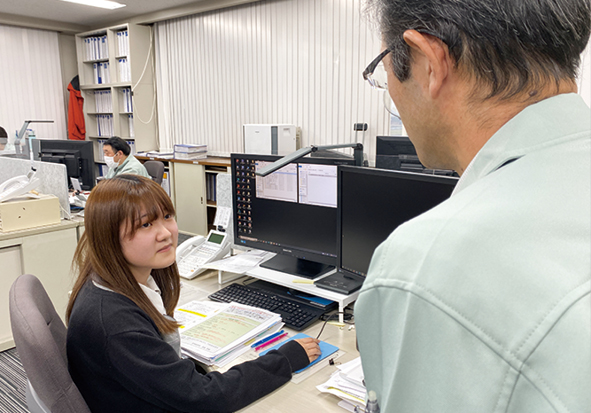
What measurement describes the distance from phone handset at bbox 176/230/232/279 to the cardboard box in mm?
1271

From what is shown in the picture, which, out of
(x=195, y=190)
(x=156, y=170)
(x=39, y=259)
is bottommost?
(x=39, y=259)

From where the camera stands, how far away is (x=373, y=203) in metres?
1.38

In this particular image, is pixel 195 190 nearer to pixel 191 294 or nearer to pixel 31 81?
pixel 31 81

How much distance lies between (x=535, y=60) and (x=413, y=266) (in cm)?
27

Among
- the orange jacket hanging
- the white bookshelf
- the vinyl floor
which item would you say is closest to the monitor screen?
the vinyl floor

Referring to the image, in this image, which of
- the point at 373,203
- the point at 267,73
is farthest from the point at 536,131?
the point at 267,73

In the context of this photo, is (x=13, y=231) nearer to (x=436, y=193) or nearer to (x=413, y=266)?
(x=436, y=193)

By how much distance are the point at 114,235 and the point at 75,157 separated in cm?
268

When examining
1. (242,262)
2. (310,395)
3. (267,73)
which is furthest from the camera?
(267,73)

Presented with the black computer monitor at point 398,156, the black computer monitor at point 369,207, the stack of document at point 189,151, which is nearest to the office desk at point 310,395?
the black computer monitor at point 369,207

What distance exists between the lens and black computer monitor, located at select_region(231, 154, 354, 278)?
5.19ft

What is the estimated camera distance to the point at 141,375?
3.30 ft

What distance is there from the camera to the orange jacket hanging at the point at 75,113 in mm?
6180

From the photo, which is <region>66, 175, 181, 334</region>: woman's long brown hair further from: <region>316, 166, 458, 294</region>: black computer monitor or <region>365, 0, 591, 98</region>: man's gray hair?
<region>365, 0, 591, 98</region>: man's gray hair
